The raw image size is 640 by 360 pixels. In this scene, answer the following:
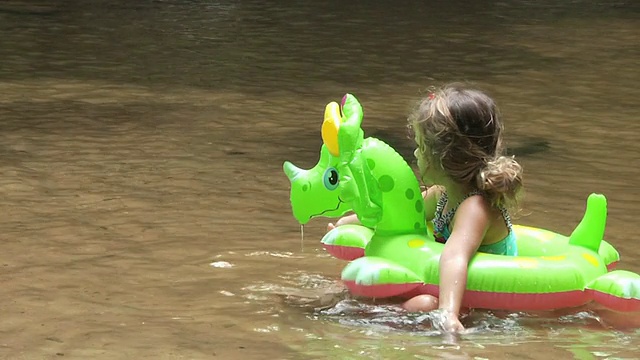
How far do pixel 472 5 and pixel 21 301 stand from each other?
10.1 m

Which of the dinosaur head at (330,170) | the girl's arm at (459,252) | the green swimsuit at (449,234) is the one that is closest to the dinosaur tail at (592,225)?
the green swimsuit at (449,234)

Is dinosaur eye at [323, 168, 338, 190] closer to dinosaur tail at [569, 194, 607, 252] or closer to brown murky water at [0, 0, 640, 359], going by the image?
brown murky water at [0, 0, 640, 359]

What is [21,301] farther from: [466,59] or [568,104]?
[466,59]

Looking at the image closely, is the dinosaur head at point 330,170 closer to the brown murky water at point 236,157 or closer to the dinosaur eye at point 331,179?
the dinosaur eye at point 331,179

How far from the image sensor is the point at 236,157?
229 inches

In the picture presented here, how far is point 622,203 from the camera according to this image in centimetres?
504

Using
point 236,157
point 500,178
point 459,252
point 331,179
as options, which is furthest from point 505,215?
point 236,157

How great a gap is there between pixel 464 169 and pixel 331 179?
431mm

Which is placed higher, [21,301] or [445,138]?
[445,138]

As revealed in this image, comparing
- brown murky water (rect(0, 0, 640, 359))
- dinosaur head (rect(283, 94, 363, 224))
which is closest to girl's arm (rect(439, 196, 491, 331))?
brown murky water (rect(0, 0, 640, 359))

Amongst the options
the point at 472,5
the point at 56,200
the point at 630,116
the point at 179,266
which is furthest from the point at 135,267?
the point at 472,5

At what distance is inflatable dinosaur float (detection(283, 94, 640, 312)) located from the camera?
342cm

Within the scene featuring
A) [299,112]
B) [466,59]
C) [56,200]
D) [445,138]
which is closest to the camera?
[445,138]

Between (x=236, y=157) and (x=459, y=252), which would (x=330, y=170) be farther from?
(x=236, y=157)
